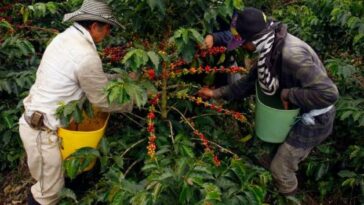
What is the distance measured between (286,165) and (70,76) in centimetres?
147

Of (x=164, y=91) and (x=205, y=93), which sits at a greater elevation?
(x=164, y=91)

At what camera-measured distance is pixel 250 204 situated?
2.47 m

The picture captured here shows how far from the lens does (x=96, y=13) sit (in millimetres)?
2799

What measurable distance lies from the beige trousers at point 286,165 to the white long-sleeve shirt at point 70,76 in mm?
1025

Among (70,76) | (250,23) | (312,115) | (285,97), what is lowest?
(312,115)

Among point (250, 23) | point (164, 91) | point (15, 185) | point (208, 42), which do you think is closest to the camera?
point (250, 23)

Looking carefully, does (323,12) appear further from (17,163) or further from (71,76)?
(17,163)

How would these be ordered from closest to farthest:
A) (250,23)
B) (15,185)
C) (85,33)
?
(250,23), (85,33), (15,185)

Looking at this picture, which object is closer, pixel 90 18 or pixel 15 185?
pixel 90 18

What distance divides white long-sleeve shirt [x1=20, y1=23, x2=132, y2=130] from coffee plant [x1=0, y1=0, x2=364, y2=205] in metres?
0.13

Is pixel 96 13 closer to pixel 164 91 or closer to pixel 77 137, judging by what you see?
pixel 164 91

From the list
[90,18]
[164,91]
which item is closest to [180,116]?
[164,91]

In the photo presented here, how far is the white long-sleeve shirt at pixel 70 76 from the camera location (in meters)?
2.76

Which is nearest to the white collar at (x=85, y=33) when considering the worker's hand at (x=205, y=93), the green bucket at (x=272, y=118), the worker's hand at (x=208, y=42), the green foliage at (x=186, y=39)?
the green foliage at (x=186, y=39)
